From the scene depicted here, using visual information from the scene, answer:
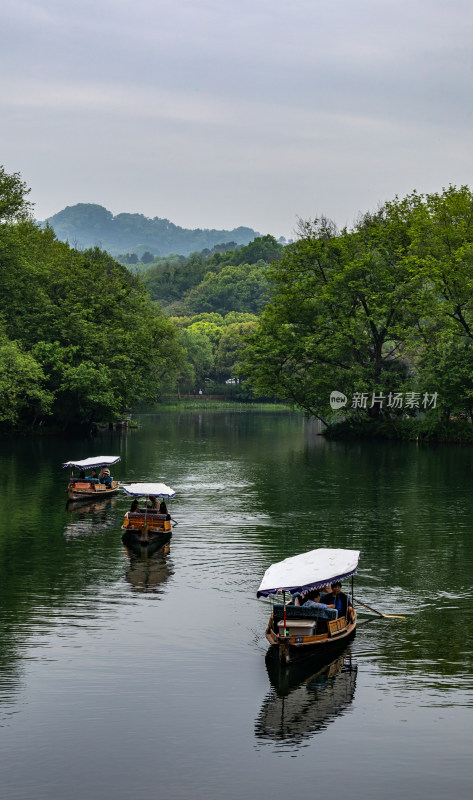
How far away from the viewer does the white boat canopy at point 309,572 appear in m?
26.3

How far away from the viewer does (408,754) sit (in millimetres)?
20297

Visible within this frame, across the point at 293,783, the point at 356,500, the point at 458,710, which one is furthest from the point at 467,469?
the point at 293,783

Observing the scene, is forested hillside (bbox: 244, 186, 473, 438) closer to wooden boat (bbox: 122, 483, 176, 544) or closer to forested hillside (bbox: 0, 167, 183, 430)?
forested hillside (bbox: 0, 167, 183, 430)

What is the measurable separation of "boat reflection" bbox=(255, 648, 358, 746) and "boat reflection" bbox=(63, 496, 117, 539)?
22.2 meters

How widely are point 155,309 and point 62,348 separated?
230 ft

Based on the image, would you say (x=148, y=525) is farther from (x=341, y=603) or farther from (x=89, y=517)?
(x=341, y=603)

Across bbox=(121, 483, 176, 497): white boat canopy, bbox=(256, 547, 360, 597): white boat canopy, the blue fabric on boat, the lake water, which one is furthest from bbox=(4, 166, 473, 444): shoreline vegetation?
the blue fabric on boat

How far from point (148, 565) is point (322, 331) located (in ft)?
245

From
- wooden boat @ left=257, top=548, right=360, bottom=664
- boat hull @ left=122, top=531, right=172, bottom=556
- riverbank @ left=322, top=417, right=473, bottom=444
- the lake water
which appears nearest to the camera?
→ the lake water

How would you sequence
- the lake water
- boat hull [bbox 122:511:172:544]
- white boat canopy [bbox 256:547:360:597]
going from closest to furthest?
the lake water → white boat canopy [bbox 256:547:360:597] → boat hull [bbox 122:511:172:544]

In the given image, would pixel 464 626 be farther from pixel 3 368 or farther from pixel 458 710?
pixel 3 368

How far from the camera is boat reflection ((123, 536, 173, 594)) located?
35.6 meters

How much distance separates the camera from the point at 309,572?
1101 inches

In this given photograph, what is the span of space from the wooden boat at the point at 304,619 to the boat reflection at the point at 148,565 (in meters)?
8.64
